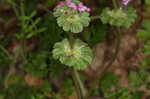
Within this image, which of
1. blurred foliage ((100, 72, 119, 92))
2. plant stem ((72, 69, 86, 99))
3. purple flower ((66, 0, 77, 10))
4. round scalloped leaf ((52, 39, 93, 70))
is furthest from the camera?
blurred foliage ((100, 72, 119, 92))

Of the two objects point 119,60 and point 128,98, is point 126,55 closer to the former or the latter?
point 119,60

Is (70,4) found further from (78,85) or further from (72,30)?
(78,85)

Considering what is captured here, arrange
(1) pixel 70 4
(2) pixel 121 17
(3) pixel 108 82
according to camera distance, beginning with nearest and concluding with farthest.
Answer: (1) pixel 70 4 → (2) pixel 121 17 → (3) pixel 108 82

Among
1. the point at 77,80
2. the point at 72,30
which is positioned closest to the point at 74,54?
the point at 72,30

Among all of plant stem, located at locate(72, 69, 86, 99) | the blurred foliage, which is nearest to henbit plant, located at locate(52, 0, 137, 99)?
plant stem, located at locate(72, 69, 86, 99)

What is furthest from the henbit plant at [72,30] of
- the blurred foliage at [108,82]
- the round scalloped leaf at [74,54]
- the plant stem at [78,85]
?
the blurred foliage at [108,82]

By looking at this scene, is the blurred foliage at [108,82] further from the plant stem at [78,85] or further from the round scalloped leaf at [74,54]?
the round scalloped leaf at [74,54]

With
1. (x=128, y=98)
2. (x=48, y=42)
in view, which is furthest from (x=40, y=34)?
(x=128, y=98)

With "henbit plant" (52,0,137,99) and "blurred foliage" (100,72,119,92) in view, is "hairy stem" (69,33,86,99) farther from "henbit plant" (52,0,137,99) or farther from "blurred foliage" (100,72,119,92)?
"blurred foliage" (100,72,119,92)
